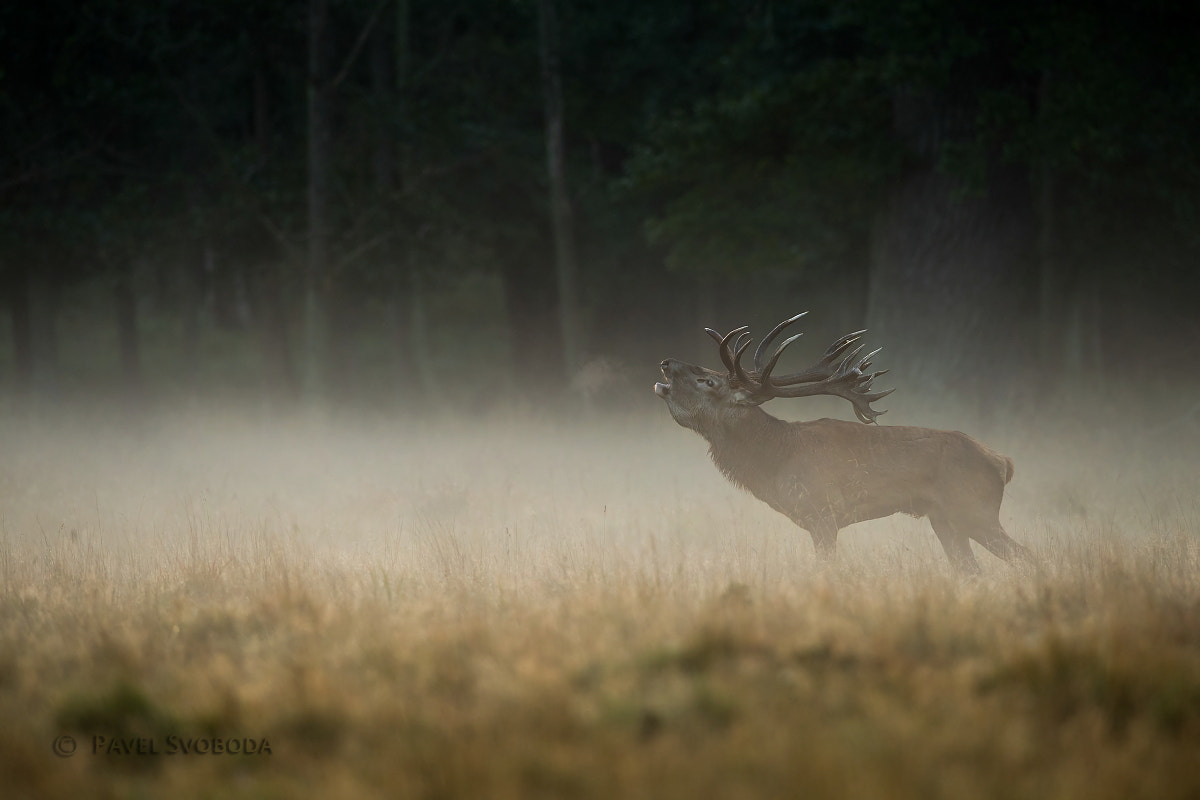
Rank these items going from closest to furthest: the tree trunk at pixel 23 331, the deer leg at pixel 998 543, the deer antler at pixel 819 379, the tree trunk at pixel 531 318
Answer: the deer leg at pixel 998 543 → the deer antler at pixel 819 379 → the tree trunk at pixel 23 331 → the tree trunk at pixel 531 318

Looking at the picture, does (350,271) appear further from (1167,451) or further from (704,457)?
(1167,451)

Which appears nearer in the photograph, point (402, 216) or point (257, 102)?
point (402, 216)

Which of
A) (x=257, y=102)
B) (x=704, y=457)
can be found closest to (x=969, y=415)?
(x=704, y=457)

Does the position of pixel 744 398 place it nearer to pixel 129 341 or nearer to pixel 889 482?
pixel 889 482

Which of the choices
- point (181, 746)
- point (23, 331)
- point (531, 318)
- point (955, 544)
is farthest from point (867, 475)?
point (23, 331)

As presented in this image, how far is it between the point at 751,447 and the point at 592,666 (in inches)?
153

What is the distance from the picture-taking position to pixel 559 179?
62.1ft

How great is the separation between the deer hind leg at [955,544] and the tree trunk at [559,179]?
1199 cm

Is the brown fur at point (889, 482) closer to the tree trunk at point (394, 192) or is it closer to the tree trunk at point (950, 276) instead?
the tree trunk at point (950, 276)

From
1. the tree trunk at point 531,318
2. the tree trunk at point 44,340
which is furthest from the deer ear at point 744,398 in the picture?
the tree trunk at point 44,340

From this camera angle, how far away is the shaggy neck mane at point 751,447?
7520 mm

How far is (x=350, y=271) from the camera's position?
853 inches

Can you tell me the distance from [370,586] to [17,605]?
1832 mm

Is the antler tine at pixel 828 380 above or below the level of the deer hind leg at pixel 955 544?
above
